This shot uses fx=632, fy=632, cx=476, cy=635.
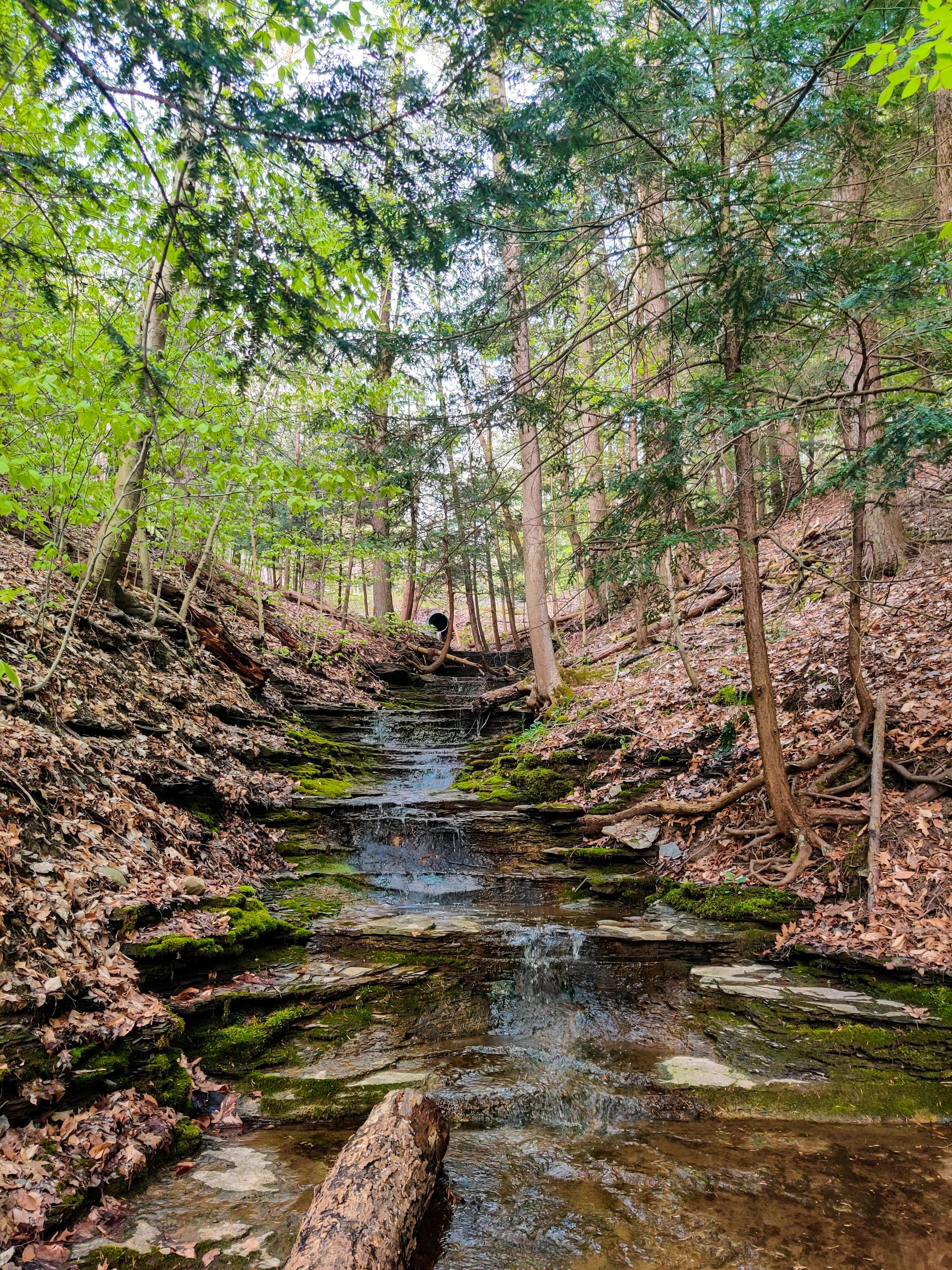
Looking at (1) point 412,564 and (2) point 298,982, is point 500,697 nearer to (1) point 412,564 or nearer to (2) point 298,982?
(1) point 412,564

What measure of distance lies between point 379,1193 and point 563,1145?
4.16 feet

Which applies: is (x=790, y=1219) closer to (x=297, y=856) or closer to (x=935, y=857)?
(x=935, y=857)

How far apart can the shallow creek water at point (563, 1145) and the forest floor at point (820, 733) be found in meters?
1.39

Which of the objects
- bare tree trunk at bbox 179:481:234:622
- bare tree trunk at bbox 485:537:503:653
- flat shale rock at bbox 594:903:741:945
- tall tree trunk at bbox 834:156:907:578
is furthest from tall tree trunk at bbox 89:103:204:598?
bare tree trunk at bbox 485:537:503:653

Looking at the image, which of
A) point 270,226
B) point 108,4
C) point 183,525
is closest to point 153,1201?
point 270,226

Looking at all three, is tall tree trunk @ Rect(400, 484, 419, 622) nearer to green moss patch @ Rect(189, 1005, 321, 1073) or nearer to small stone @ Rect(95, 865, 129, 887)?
small stone @ Rect(95, 865, 129, 887)

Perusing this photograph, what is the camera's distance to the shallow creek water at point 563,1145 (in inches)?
107

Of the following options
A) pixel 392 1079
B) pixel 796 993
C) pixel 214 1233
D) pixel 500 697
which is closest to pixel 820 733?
pixel 796 993

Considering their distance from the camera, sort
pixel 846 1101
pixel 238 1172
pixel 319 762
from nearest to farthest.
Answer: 1. pixel 238 1172
2. pixel 846 1101
3. pixel 319 762

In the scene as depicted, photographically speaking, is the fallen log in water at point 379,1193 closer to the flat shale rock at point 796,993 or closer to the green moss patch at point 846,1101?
the green moss patch at point 846,1101

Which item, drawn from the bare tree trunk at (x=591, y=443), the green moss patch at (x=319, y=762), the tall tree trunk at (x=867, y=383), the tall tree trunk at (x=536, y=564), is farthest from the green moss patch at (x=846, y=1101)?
the tall tree trunk at (x=536, y=564)

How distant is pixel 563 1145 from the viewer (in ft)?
11.3

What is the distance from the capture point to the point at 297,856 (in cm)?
742

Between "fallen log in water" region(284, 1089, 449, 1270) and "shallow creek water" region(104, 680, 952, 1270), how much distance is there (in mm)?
221
